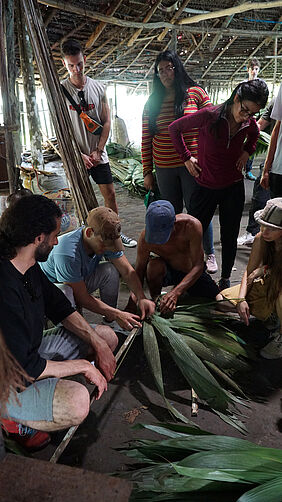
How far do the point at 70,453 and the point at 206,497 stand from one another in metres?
0.79

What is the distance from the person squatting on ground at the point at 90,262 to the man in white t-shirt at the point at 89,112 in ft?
4.19

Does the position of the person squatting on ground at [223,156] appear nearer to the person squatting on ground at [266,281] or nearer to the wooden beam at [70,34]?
the person squatting on ground at [266,281]

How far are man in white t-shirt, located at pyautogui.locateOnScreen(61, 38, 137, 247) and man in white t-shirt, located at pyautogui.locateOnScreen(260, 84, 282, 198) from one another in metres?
1.42

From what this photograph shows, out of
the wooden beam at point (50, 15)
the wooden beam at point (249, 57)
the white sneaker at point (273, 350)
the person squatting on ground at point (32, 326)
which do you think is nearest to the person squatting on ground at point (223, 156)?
the white sneaker at point (273, 350)

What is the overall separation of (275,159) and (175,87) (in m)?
0.95

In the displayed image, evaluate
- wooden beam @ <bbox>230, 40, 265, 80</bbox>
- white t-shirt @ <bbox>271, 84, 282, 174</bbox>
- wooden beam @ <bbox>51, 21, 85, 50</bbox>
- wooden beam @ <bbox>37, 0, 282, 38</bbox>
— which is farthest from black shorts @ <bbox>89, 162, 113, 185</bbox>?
wooden beam @ <bbox>230, 40, 265, 80</bbox>

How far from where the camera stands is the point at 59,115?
2906mm

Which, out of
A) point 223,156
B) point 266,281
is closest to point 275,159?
point 223,156

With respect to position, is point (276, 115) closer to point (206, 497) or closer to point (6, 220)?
point (6, 220)

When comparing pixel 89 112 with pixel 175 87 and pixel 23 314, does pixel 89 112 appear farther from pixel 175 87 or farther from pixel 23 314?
pixel 23 314

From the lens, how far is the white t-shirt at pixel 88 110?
123 inches

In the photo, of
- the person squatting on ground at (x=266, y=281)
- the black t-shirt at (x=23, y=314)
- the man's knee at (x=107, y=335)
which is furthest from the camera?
the person squatting on ground at (x=266, y=281)

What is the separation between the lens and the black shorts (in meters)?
3.36

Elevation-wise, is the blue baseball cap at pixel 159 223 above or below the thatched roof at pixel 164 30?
below
